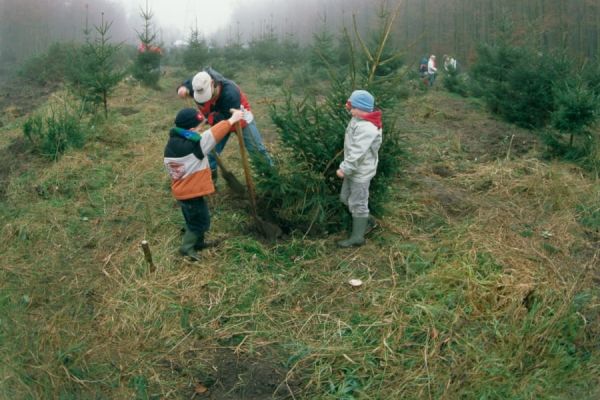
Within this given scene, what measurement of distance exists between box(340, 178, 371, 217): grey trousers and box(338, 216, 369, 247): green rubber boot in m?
0.06

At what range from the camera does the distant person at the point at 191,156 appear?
175 inches

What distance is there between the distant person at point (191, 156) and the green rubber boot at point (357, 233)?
4.52 feet

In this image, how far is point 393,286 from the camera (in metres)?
4.38

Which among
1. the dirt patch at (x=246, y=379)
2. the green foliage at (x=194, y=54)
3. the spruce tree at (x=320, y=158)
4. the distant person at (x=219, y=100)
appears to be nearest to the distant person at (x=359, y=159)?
the spruce tree at (x=320, y=158)

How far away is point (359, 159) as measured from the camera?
466 centimetres

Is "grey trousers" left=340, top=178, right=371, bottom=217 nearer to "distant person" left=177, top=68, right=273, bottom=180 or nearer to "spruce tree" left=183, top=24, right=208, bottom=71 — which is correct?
"distant person" left=177, top=68, right=273, bottom=180

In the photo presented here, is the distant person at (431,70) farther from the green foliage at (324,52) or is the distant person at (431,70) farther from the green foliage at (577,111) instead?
the green foliage at (577,111)

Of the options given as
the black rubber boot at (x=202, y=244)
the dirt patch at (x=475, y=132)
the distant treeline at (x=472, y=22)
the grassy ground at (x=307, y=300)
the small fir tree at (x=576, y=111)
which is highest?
the distant treeline at (x=472, y=22)

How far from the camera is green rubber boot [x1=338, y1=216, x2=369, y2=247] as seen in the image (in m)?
4.96

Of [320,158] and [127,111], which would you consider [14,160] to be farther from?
[320,158]

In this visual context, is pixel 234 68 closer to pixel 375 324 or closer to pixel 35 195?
pixel 35 195

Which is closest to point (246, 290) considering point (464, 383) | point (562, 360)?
point (464, 383)

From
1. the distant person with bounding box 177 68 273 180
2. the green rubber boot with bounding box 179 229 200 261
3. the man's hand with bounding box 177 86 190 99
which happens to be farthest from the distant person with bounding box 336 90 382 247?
the man's hand with bounding box 177 86 190 99

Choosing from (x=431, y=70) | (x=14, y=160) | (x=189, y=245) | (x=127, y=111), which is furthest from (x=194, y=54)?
(x=189, y=245)
